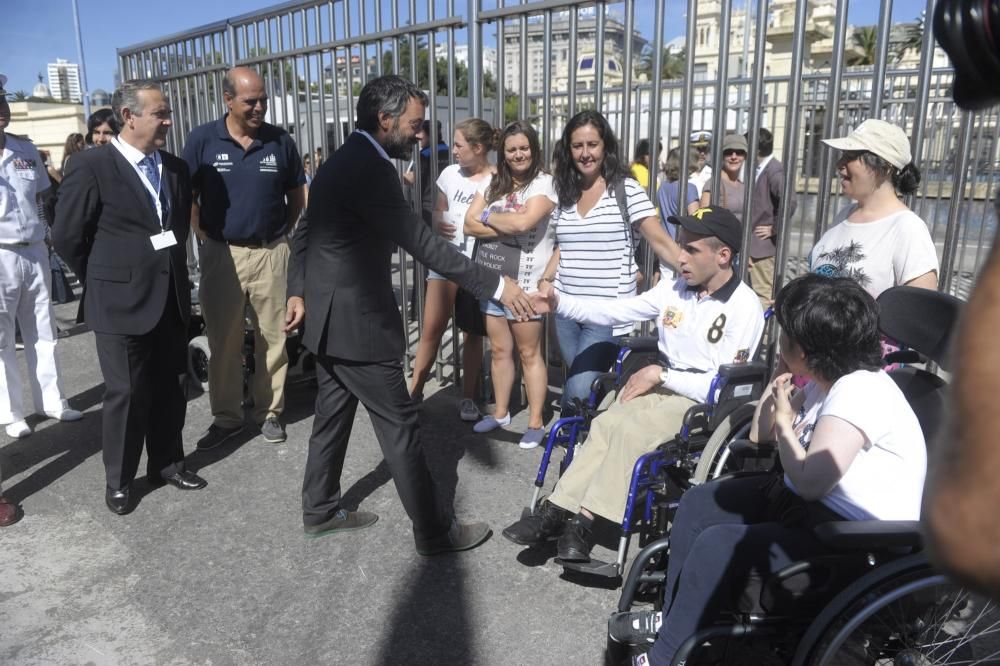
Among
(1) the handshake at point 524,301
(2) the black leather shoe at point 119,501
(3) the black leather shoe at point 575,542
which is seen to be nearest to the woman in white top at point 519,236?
(1) the handshake at point 524,301

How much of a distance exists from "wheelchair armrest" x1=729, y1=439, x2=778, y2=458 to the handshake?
114cm

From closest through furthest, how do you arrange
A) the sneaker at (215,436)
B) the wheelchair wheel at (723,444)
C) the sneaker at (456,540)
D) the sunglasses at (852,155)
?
the wheelchair wheel at (723,444) < the sunglasses at (852,155) < the sneaker at (456,540) < the sneaker at (215,436)

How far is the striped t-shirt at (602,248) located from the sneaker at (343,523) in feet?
5.36

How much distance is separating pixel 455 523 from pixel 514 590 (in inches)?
19.0

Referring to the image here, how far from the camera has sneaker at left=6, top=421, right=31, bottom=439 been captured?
509 centimetres

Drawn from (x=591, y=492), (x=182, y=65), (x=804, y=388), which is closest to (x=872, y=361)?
(x=804, y=388)

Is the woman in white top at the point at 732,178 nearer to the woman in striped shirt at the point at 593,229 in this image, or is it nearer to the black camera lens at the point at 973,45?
the woman in striped shirt at the point at 593,229

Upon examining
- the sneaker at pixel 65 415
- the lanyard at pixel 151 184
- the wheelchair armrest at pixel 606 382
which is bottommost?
the sneaker at pixel 65 415

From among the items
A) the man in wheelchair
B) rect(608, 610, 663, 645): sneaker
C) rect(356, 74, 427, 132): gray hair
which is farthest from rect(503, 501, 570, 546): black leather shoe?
rect(356, 74, 427, 132): gray hair

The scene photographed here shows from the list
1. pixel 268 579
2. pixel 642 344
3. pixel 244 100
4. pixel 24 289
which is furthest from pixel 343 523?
pixel 24 289

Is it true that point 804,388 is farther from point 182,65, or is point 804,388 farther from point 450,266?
point 182,65

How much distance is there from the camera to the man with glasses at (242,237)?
188 inches

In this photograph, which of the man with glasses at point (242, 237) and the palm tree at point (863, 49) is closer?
the man with glasses at point (242, 237)

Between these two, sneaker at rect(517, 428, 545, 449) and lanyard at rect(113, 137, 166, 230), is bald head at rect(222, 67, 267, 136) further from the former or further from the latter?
sneaker at rect(517, 428, 545, 449)
